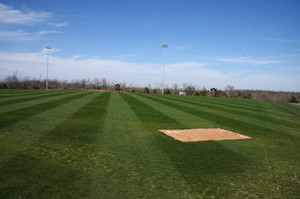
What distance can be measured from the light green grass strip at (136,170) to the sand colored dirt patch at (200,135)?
1.00m

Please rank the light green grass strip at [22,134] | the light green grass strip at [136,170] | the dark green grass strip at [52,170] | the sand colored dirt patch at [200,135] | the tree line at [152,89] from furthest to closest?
the tree line at [152,89]
the sand colored dirt patch at [200,135]
the light green grass strip at [22,134]
the light green grass strip at [136,170]
the dark green grass strip at [52,170]

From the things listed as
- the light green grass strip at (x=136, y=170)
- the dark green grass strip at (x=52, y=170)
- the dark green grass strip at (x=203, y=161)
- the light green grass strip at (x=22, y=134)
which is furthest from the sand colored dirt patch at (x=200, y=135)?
the light green grass strip at (x=22, y=134)

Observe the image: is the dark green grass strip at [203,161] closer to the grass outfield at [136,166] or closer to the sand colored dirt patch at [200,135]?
the grass outfield at [136,166]

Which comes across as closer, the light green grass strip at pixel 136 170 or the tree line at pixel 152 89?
the light green grass strip at pixel 136 170

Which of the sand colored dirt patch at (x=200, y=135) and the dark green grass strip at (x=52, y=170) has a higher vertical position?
the sand colored dirt patch at (x=200, y=135)

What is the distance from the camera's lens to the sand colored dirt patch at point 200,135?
Answer: 6.16 m

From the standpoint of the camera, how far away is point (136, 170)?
12.1 ft

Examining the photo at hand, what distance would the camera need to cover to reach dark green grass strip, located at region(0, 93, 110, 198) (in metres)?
2.87

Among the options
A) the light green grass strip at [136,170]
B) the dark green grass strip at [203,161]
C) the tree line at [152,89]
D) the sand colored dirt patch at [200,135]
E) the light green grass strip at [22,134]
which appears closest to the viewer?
the light green grass strip at [136,170]

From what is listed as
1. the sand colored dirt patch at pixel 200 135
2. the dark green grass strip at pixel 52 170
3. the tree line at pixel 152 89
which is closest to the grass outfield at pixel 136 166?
the dark green grass strip at pixel 52 170

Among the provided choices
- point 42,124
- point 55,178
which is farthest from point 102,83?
point 55,178

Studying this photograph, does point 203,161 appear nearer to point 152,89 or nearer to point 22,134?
point 22,134

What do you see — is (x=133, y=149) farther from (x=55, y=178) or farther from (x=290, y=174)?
(x=290, y=174)

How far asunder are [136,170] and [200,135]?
11.4 feet
